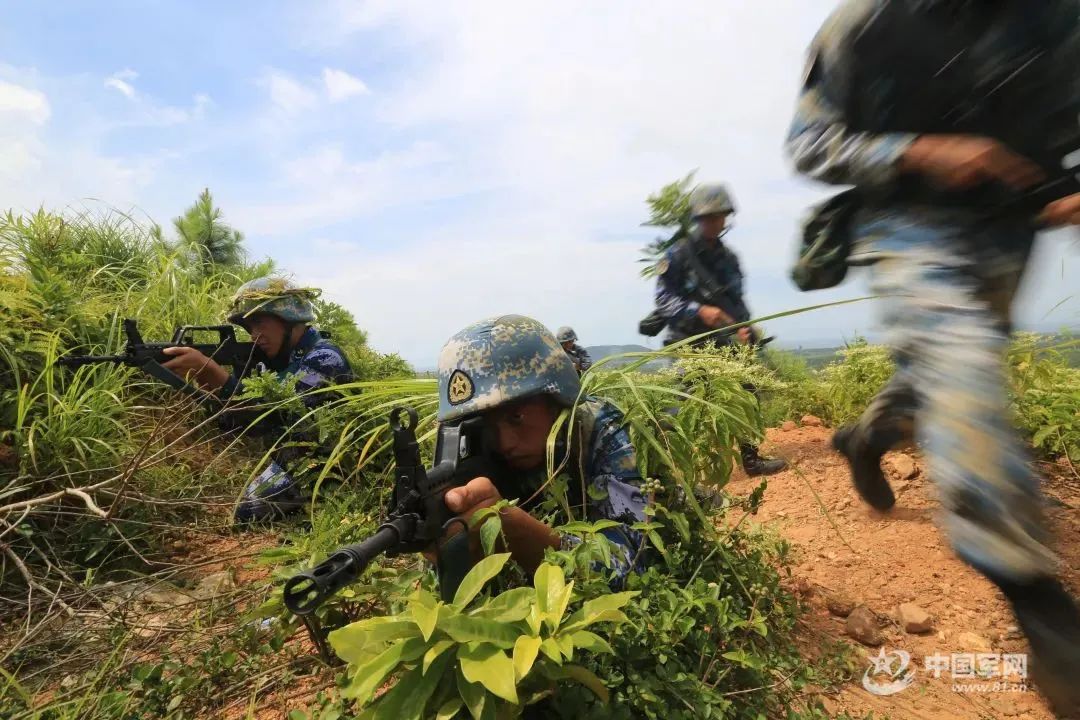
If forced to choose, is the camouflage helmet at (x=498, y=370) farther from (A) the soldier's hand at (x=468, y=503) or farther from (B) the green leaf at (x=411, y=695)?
(B) the green leaf at (x=411, y=695)

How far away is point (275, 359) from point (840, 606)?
12.6 ft

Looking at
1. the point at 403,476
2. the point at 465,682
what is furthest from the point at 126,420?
the point at 465,682

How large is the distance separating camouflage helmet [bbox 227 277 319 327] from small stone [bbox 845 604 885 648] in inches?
151

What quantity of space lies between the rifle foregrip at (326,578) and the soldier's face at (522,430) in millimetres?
839

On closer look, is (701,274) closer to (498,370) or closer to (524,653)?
(498,370)

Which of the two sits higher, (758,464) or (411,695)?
(411,695)

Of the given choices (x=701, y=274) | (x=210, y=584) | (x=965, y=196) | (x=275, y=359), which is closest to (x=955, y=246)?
(x=965, y=196)

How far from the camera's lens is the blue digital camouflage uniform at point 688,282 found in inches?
168

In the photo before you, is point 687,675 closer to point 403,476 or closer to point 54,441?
point 403,476

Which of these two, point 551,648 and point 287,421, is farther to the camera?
point 287,421

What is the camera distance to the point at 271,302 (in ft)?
13.6

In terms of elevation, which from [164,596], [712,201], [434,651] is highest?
[712,201]

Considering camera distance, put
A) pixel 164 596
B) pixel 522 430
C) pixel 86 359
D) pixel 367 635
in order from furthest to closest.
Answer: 1. pixel 86 359
2. pixel 164 596
3. pixel 522 430
4. pixel 367 635

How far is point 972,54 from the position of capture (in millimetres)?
1381
